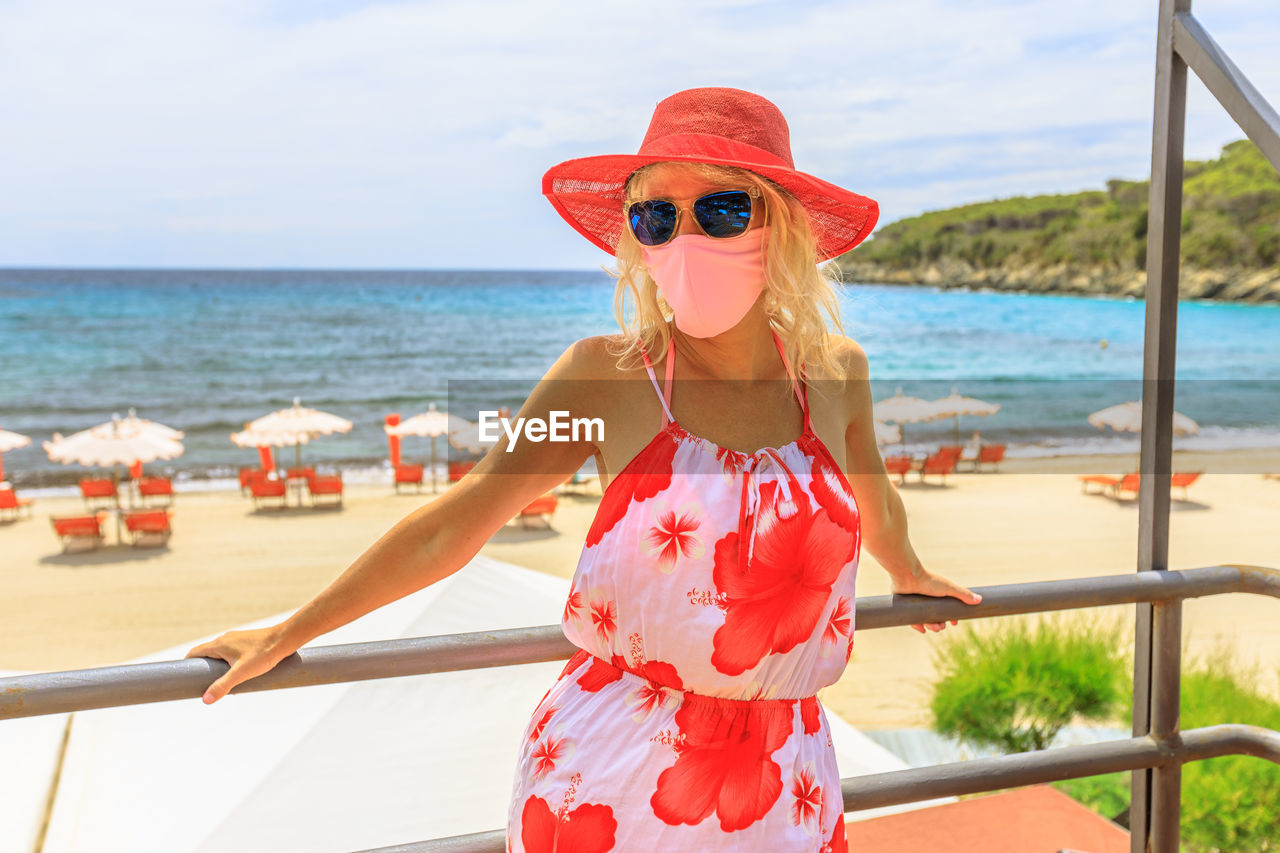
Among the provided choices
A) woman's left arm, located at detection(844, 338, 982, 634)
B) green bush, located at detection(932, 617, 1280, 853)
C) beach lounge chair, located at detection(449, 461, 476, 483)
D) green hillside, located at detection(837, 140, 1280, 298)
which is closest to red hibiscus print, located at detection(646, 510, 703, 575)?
woman's left arm, located at detection(844, 338, 982, 634)

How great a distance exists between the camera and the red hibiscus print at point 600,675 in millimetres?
1239

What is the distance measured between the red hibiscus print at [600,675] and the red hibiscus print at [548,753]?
7 centimetres

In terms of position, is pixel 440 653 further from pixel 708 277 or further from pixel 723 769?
pixel 708 277

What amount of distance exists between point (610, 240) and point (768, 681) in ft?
2.62

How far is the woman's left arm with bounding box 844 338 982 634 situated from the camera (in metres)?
1.46

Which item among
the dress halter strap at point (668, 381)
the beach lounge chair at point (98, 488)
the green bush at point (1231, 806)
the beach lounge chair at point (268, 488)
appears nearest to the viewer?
the dress halter strap at point (668, 381)

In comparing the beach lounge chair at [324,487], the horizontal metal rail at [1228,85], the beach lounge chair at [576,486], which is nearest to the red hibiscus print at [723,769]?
the horizontal metal rail at [1228,85]

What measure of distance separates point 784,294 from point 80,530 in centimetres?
1602

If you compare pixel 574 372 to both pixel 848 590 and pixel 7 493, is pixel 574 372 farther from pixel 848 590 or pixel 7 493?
pixel 7 493

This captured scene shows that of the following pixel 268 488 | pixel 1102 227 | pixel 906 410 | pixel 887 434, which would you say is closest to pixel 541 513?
pixel 268 488

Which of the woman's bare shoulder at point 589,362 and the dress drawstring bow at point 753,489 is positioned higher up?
the woman's bare shoulder at point 589,362

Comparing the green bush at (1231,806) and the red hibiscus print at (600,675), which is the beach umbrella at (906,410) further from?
the red hibiscus print at (600,675)

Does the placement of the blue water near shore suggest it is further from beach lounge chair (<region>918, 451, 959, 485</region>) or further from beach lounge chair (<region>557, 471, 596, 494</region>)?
beach lounge chair (<region>557, 471, 596, 494</region>)

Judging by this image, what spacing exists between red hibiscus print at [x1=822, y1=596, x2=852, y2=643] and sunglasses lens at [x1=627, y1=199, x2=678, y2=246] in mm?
549
